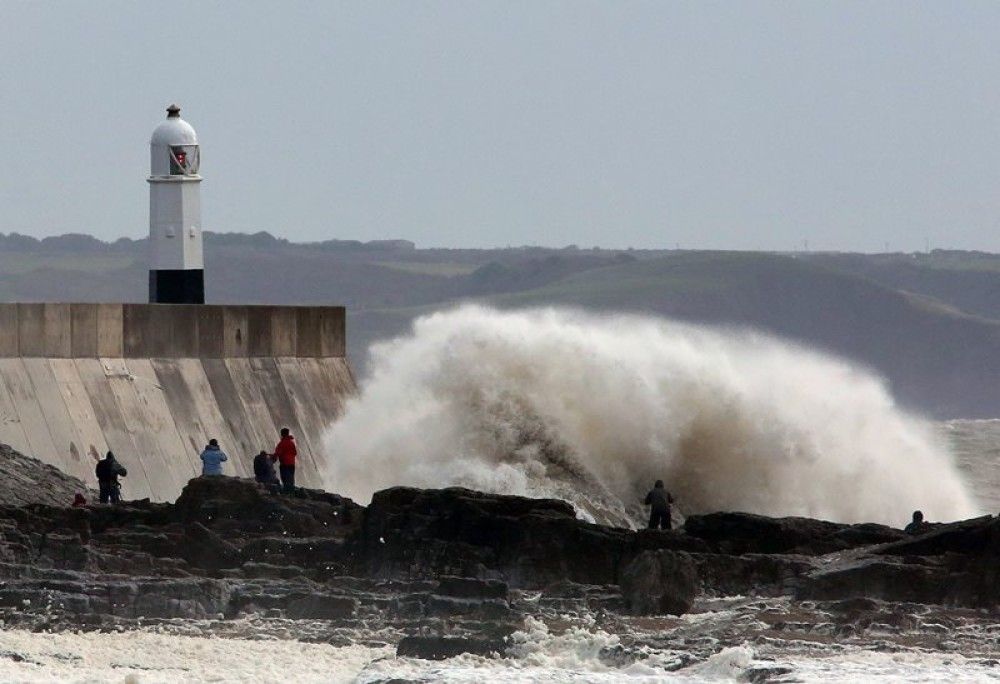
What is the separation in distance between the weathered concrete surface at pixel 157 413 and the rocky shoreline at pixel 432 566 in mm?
1879

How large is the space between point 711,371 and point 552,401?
6.23 ft

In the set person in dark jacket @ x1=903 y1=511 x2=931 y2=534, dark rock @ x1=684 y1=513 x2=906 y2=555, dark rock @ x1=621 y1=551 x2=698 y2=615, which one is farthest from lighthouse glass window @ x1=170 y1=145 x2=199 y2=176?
dark rock @ x1=621 y1=551 x2=698 y2=615

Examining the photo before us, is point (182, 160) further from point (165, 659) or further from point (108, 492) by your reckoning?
point (165, 659)

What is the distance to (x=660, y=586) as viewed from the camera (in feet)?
41.8

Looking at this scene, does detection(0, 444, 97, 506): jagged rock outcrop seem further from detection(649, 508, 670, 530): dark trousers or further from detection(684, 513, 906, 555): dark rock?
detection(684, 513, 906, 555): dark rock

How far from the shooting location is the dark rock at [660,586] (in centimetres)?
1270

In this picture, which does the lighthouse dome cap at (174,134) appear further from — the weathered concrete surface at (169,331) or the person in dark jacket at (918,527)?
the person in dark jacket at (918,527)

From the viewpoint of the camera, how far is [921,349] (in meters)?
88.8

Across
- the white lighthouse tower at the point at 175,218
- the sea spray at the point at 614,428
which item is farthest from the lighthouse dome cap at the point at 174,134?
the sea spray at the point at 614,428

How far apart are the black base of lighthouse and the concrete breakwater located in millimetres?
1007

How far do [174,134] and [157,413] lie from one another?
3.79m

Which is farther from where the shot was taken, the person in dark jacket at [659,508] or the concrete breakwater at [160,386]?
the concrete breakwater at [160,386]

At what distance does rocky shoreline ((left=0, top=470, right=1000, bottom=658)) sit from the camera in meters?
12.7

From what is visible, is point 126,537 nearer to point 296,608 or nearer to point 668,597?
point 296,608
